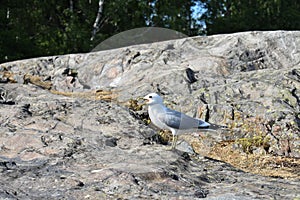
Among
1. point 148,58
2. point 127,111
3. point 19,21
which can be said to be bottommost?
point 127,111

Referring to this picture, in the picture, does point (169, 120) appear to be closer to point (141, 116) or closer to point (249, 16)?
point (141, 116)

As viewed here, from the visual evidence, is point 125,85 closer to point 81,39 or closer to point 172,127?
point 172,127

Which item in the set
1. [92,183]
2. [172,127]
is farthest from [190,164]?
[92,183]

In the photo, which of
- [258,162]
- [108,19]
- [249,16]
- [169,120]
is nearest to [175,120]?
[169,120]

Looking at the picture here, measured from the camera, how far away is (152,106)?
22.5 feet

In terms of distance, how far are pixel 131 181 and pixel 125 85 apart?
18.4 ft

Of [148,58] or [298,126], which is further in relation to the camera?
[148,58]

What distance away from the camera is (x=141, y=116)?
28.8ft

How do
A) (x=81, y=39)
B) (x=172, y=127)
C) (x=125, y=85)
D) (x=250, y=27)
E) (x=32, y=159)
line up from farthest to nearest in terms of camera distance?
(x=250, y=27)
(x=81, y=39)
(x=125, y=85)
(x=172, y=127)
(x=32, y=159)

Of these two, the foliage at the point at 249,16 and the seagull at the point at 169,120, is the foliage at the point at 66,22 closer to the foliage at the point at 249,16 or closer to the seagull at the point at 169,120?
the foliage at the point at 249,16

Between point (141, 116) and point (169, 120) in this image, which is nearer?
point (169, 120)

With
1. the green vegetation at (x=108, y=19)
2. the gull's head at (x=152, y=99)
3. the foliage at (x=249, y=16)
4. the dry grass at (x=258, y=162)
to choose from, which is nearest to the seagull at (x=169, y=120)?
the gull's head at (x=152, y=99)

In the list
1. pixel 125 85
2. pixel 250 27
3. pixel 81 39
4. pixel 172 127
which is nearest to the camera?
pixel 172 127

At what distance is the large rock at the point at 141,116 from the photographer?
529 cm
